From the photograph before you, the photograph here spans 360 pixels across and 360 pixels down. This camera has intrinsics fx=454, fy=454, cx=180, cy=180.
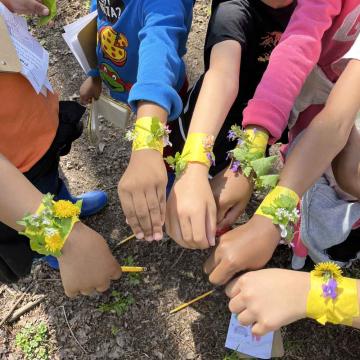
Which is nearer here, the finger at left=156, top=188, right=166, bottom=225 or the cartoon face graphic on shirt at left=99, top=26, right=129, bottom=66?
the finger at left=156, top=188, right=166, bottom=225

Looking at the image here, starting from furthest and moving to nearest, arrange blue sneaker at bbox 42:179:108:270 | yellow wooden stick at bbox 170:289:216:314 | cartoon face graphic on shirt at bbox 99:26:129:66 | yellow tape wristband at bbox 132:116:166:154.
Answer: blue sneaker at bbox 42:179:108:270, yellow wooden stick at bbox 170:289:216:314, cartoon face graphic on shirt at bbox 99:26:129:66, yellow tape wristband at bbox 132:116:166:154

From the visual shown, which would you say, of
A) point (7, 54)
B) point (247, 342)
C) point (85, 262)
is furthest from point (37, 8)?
point (247, 342)

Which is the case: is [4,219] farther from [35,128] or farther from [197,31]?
[197,31]

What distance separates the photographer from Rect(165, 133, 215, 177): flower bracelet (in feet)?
4.02

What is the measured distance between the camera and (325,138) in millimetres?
1214

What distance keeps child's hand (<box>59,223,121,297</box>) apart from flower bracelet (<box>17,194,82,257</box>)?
0.02m

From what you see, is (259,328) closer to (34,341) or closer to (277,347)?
(277,347)

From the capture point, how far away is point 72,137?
159 centimetres

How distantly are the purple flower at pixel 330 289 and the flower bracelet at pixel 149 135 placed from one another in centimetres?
55

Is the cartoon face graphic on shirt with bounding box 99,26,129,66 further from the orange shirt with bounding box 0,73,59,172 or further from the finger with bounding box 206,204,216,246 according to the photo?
the finger with bounding box 206,204,216,246

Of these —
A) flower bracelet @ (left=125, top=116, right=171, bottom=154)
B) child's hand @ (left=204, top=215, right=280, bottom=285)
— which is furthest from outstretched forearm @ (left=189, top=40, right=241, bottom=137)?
child's hand @ (left=204, top=215, right=280, bottom=285)

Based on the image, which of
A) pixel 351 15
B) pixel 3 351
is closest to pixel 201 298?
pixel 3 351

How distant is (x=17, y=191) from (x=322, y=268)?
2.59 feet

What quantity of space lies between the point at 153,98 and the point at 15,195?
451 mm
